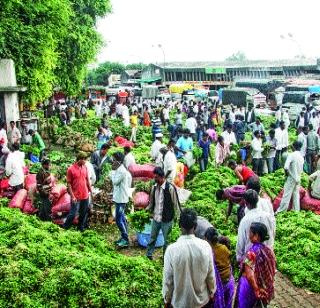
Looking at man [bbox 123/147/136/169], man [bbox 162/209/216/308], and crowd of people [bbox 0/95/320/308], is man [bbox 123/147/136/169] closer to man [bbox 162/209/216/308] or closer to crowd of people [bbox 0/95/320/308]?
crowd of people [bbox 0/95/320/308]

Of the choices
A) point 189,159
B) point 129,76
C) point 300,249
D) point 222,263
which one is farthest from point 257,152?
point 129,76

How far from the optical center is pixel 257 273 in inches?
194

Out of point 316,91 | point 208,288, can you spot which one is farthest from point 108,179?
point 316,91

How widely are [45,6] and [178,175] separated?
13.0 meters

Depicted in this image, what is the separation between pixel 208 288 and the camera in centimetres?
488

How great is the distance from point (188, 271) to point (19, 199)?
6662 millimetres

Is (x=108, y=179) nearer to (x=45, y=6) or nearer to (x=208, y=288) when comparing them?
(x=208, y=288)

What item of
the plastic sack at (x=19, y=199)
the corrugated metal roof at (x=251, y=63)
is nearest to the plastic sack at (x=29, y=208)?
the plastic sack at (x=19, y=199)

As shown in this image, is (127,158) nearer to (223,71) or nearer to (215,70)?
(215,70)

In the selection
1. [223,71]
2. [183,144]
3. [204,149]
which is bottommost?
[204,149]

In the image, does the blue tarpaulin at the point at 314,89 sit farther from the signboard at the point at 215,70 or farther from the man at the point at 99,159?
the man at the point at 99,159

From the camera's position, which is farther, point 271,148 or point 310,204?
point 271,148

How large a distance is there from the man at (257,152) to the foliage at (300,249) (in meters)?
4.02

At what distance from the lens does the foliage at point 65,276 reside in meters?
5.90
